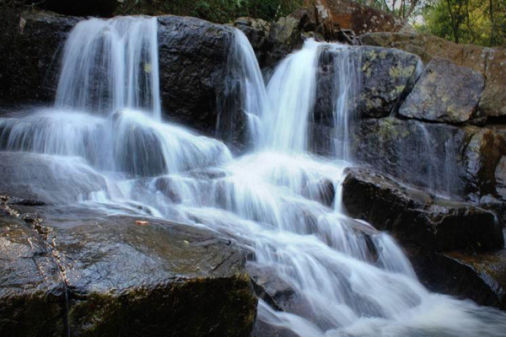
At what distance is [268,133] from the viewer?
8.55 meters

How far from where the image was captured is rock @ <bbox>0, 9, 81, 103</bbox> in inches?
284

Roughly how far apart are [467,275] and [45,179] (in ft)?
16.4

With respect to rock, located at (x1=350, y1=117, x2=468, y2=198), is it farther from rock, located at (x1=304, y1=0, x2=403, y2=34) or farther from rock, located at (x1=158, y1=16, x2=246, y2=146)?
rock, located at (x1=304, y1=0, x2=403, y2=34)

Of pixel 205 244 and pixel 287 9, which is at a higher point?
pixel 287 9

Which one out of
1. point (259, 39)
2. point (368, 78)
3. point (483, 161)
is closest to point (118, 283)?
→ point (483, 161)

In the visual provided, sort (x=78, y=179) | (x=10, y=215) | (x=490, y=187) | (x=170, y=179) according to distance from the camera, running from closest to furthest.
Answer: (x=10, y=215) → (x=78, y=179) → (x=170, y=179) → (x=490, y=187)

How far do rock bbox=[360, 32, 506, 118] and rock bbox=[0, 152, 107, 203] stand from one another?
7623 mm

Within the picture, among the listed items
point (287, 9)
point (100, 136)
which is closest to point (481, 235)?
point (100, 136)

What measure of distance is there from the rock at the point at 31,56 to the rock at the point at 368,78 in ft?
16.7

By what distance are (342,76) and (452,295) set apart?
16.5 feet

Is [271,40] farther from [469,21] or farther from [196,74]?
[469,21]

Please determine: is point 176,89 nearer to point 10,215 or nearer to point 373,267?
point 373,267

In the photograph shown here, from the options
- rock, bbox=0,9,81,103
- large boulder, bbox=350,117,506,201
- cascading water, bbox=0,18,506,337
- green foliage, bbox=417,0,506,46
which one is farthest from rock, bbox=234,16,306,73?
green foliage, bbox=417,0,506,46

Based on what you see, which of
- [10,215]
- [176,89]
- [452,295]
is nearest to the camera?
[10,215]
